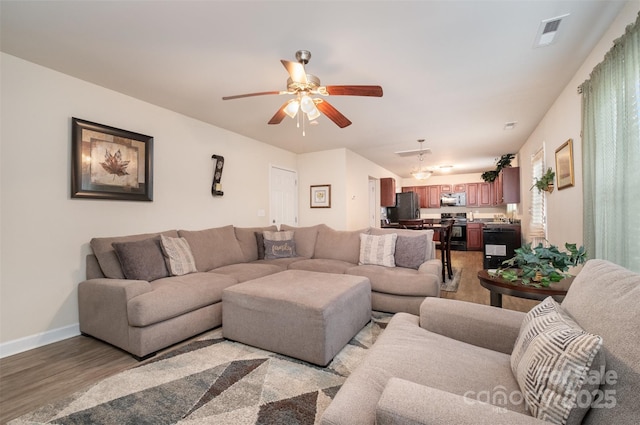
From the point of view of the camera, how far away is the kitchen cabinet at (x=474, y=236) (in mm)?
7746

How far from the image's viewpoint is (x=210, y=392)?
1.65m

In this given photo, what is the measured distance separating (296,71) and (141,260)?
2.22 m

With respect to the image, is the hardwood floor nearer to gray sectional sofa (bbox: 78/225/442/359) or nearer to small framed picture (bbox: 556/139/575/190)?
gray sectional sofa (bbox: 78/225/442/359)

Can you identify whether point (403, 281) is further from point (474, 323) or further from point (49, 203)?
point (49, 203)

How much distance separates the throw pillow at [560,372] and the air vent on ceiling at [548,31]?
82.7 inches

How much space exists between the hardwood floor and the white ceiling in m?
2.46

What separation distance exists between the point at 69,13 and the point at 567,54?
380cm

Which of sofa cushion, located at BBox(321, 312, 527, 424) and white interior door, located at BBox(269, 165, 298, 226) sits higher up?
white interior door, located at BBox(269, 165, 298, 226)

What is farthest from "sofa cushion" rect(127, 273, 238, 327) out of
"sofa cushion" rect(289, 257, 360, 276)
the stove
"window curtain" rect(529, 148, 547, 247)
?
the stove

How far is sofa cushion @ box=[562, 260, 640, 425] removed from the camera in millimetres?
685

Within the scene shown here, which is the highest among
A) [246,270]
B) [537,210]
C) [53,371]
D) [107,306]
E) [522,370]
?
[537,210]

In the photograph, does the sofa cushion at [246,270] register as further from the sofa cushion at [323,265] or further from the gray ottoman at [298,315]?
the gray ottoman at [298,315]

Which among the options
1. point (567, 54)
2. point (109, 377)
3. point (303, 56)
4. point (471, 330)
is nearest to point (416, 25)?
point (303, 56)

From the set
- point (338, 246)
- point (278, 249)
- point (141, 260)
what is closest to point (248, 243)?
point (278, 249)
